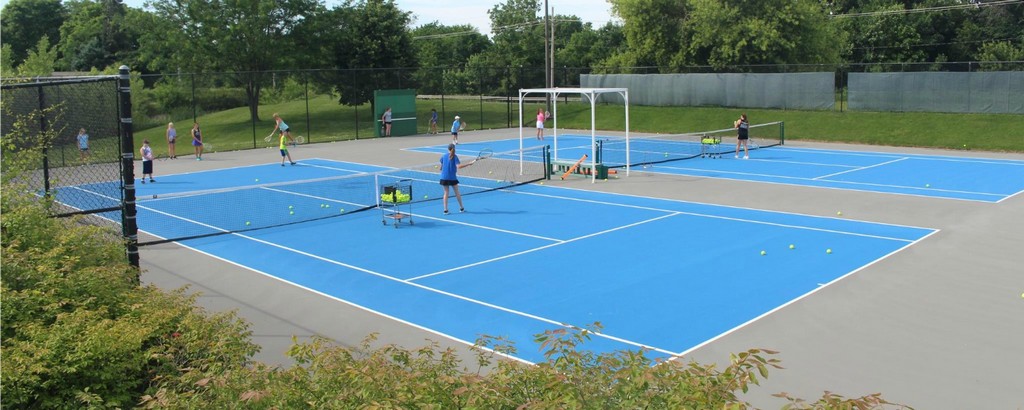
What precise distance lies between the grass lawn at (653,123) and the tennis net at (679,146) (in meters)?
1.39

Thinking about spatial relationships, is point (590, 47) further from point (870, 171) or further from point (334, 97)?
point (870, 171)

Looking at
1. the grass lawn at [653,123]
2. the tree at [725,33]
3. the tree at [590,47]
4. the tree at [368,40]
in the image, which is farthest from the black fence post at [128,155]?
the tree at [590,47]

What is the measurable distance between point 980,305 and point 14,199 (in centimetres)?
1251

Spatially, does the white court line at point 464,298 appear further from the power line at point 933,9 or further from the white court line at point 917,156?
the power line at point 933,9

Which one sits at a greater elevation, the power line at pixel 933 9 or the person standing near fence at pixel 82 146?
the power line at pixel 933 9

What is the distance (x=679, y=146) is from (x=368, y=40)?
2225 cm

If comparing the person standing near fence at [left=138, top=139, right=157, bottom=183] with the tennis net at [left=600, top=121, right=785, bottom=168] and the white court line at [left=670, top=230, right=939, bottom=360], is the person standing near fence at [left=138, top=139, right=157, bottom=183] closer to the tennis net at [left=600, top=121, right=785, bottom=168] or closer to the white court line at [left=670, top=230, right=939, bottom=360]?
the tennis net at [left=600, top=121, right=785, bottom=168]

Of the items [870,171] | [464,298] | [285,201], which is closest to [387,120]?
[285,201]

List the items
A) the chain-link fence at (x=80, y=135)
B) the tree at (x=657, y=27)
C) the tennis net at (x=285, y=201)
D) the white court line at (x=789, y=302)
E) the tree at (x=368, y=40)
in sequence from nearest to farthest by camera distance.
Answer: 1. the white court line at (x=789, y=302)
2. the chain-link fence at (x=80, y=135)
3. the tennis net at (x=285, y=201)
4. the tree at (x=368, y=40)
5. the tree at (x=657, y=27)

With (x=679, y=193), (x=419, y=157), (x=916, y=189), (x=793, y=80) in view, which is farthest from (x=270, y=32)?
(x=916, y=189)

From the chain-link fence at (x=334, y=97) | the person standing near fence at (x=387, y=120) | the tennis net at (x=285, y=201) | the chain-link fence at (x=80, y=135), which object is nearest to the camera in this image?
the chain-link fence at (x=80, y=135)

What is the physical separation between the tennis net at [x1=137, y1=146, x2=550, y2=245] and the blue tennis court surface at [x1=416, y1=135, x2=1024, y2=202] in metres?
5.44

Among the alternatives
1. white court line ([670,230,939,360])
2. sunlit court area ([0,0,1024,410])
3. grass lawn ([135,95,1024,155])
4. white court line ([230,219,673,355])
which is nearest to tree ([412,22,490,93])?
grass lawn ([135,95,1024,155])

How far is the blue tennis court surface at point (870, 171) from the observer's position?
2414 cm
